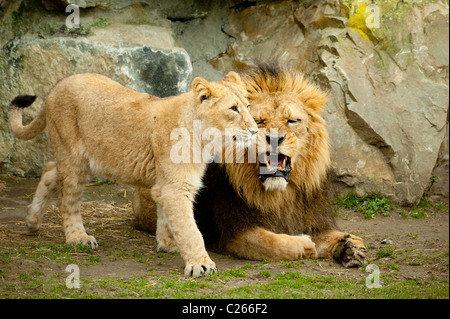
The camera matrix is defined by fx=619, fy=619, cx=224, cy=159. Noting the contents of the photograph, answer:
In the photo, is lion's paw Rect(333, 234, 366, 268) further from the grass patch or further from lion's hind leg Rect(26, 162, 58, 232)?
lion's hind leg Rect(26, 162, 58, 232)

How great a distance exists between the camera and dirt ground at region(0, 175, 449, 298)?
5.16 metres

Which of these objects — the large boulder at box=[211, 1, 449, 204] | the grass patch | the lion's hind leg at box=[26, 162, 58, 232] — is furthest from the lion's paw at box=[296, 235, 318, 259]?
the large boulder at box=[211, 1, 449, 204]

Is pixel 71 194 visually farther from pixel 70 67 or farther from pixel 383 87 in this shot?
pixel 383 87

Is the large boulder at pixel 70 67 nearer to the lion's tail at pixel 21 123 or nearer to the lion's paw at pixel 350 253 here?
the lion's tail at pixel 21 123

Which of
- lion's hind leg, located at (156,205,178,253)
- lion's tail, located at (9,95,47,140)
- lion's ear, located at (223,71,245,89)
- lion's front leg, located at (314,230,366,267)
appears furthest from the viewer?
lion's tail, located at (9,95,47,140)

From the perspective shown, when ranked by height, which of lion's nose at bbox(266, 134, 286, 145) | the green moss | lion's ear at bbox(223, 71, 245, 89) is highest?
the green moss

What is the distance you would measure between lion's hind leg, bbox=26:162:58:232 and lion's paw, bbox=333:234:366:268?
2885 mm

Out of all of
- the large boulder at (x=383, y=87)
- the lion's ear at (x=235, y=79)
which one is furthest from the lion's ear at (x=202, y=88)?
the large boulder at (x=383, y=87)

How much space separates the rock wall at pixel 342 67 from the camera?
26.5 feet

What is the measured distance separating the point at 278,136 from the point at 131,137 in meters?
1.34

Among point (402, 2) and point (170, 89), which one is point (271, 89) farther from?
point (402, 2)

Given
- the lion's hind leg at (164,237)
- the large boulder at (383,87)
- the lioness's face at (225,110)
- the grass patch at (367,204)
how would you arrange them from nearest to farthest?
the lioness's face at (225,110)
the lion's hind leg at (164,237)
the grass patch at (367,204)
the large boulder at (383,87)
